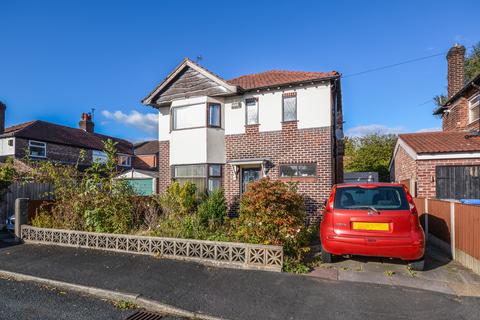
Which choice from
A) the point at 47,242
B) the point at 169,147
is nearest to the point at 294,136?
the point at 169,147

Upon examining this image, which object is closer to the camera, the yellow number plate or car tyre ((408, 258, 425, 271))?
the yellow number plate

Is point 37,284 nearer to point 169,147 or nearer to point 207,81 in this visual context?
point 169,147

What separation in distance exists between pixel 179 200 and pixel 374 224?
668cm

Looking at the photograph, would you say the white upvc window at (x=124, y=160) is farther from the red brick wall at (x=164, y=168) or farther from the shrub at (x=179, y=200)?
the shrub at (x=179, y=200)

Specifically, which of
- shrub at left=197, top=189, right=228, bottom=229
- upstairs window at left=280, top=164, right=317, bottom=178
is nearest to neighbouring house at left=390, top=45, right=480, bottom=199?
upstairs window at left=280, top=164, right=317, bottom=178

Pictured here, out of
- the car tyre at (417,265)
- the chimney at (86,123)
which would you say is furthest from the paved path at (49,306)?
the chimney at (86,123)

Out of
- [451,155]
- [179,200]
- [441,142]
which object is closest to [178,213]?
[179,200]

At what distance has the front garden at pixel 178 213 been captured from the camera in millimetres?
6020

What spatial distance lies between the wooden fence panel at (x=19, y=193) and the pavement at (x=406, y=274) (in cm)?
1041

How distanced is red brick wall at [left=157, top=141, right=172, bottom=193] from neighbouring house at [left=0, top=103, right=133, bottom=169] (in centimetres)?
779

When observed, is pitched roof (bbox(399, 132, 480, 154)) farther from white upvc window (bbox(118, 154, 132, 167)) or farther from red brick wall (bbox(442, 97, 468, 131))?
white upvc window (bbox(118, 154, 132, 167))

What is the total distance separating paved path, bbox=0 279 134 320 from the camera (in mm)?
4020

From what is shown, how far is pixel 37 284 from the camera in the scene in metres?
5.35

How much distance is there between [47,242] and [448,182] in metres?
12.9
